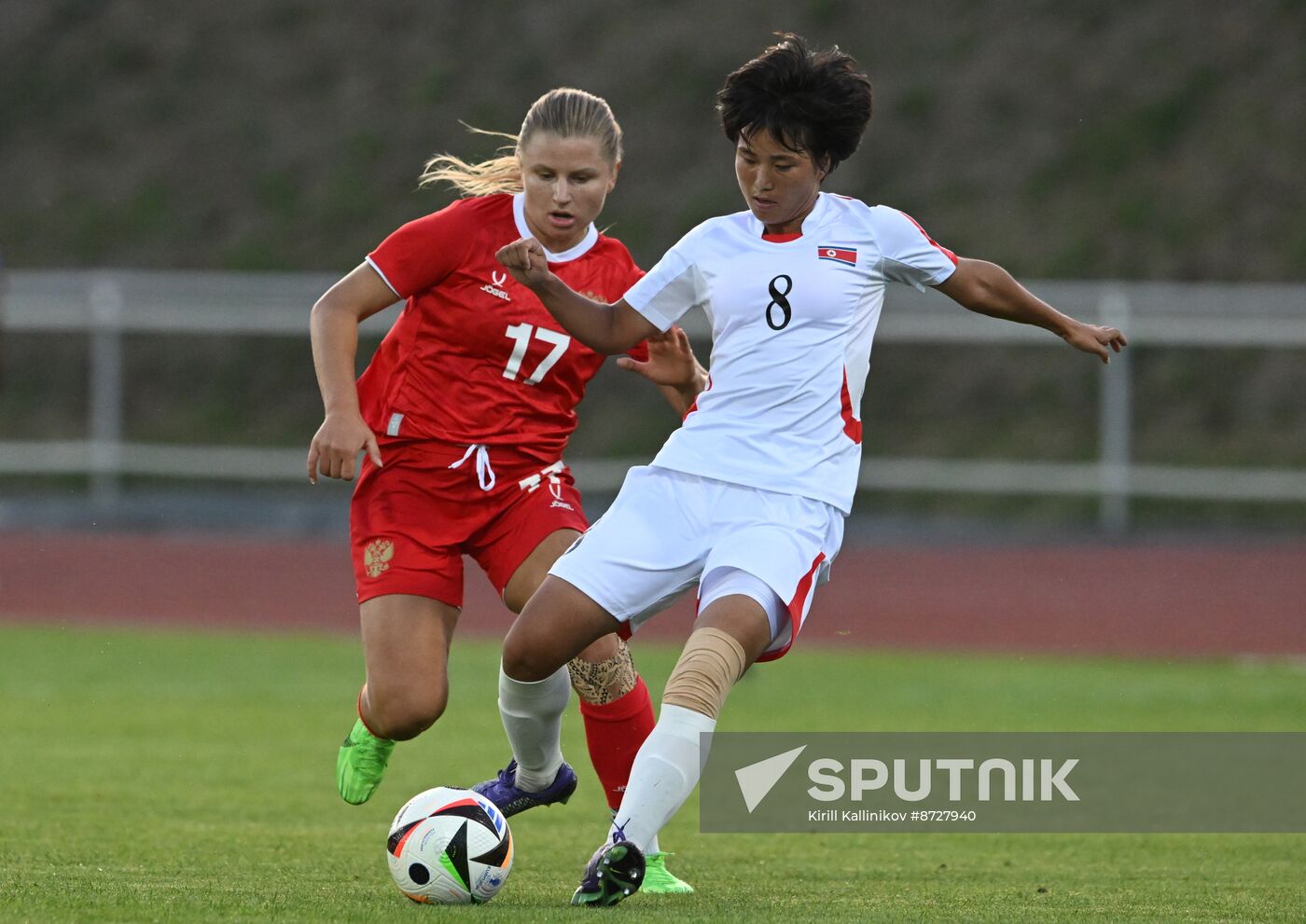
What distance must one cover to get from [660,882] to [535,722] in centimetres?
64

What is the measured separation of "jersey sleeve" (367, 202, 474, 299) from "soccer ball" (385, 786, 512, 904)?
1564mm

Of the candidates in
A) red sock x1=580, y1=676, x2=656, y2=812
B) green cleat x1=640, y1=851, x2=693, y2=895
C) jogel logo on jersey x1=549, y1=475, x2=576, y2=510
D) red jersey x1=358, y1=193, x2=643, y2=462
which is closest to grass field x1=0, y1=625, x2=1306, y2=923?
green cleat x1=640, y1=851, x2=693, y2=895

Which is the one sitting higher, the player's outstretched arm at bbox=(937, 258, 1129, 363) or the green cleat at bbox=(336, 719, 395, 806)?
the player's outstretched arm at bbox=(937, 258, 1129, 363)

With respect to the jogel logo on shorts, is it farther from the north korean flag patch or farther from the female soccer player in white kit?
the north korean flag patch

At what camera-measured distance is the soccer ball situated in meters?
4.73

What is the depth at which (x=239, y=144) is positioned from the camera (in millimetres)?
26297

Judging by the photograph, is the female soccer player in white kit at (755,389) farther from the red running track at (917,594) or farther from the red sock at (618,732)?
the red running track at (917,594)

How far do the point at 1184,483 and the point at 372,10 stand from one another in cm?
1590

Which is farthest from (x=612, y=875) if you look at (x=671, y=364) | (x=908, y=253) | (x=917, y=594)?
(x=917, y=594)

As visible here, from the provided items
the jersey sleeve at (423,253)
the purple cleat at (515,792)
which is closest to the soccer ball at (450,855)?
the purple cleat at (515,792)

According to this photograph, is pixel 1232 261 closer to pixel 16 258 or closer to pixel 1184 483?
pixel 1184 483

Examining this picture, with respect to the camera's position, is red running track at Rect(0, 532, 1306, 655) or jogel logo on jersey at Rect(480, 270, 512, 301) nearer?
jogel logo on jersey at Rect(480, 270, 512, 301)

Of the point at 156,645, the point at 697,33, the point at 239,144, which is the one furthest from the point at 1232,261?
the point at 239,144

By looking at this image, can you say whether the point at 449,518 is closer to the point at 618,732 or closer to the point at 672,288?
the point at 618,732
